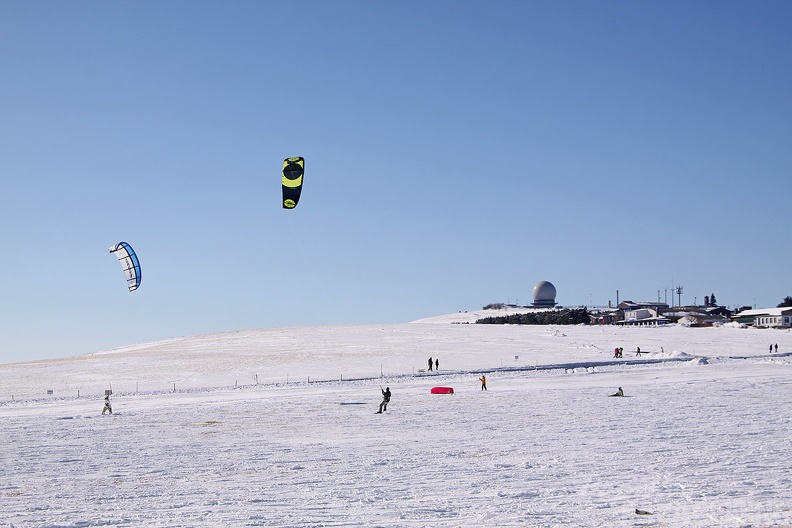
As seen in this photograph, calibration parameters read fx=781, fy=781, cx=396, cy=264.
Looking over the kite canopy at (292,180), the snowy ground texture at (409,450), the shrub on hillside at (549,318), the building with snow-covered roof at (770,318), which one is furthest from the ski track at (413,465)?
the building with snow-covered roof at (770,318)

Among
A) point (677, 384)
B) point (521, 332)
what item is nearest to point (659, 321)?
point (521, 332)

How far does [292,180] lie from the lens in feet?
96.4

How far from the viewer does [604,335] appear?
2484 inches

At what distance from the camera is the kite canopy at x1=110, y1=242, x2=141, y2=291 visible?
107 ft

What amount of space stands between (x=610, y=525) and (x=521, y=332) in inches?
2328

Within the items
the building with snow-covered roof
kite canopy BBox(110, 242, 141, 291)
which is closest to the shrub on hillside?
the building with snow-covered roof

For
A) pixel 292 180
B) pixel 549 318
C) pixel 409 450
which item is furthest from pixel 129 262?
pixel 549 318

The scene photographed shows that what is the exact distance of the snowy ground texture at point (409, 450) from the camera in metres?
9.78

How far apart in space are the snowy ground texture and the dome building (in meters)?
78.2

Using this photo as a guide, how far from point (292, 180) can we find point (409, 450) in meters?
16.3

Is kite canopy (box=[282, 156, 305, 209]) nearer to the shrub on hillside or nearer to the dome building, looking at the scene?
the shrub on hillside

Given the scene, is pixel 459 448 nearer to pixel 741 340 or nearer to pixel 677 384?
pixel 677 384

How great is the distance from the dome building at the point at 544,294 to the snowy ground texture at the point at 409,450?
257ft

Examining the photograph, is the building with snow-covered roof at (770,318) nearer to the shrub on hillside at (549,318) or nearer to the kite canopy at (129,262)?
the shrub on hillside at (549,318)
